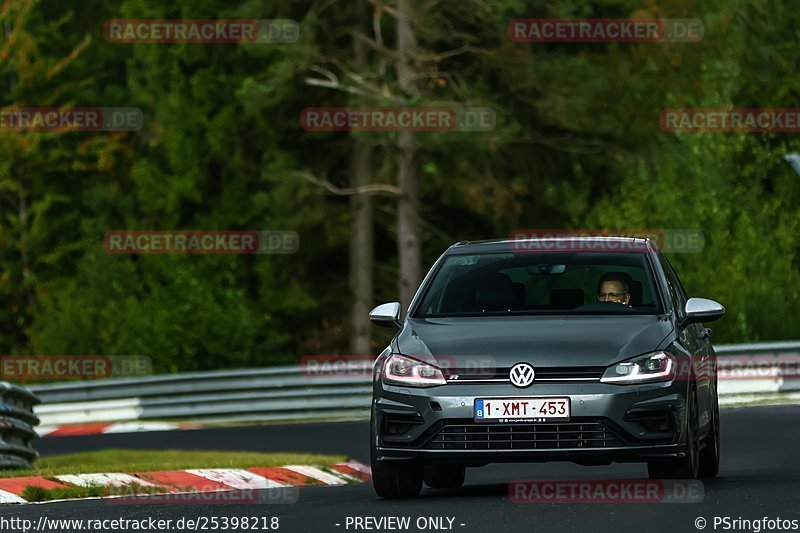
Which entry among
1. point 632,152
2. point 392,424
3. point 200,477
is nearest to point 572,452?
point 392,424

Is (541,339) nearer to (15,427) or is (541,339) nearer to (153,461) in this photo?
(15,427)

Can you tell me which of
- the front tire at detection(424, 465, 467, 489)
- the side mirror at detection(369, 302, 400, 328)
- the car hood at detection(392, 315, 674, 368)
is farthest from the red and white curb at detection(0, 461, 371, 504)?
the car hood at detection(392, 315, 674, 368)

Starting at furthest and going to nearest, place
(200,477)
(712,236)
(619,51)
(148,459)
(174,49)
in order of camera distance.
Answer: (619,51)
(174,49)
(712,236)
(148,459)
(200,477)

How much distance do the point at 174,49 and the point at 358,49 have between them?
592cm

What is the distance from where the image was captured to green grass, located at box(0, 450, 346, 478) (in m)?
15.4

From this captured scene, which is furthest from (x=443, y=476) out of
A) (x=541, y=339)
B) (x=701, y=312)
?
(x=701, y=312)

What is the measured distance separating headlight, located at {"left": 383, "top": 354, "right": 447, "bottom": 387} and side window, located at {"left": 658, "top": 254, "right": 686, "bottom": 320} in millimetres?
1835

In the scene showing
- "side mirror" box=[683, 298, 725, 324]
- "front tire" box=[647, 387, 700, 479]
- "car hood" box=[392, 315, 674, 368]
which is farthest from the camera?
"side mirror" box=[683, 298, 725, 324]

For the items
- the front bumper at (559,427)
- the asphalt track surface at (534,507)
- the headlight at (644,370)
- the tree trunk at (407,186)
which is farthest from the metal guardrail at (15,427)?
the tree trunk at (407,186)

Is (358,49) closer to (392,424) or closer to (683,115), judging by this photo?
(683,115)

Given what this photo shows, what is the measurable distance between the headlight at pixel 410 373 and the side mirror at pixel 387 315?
0.59 m

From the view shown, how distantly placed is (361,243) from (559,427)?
31.7 m

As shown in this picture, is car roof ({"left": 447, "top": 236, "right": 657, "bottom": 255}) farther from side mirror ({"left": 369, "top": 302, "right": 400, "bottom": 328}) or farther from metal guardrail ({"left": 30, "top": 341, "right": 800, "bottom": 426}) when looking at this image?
metal guardrail ({"left": 30, "top": 341, "right": 800, "bottom": 426})

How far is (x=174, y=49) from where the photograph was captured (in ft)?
151
